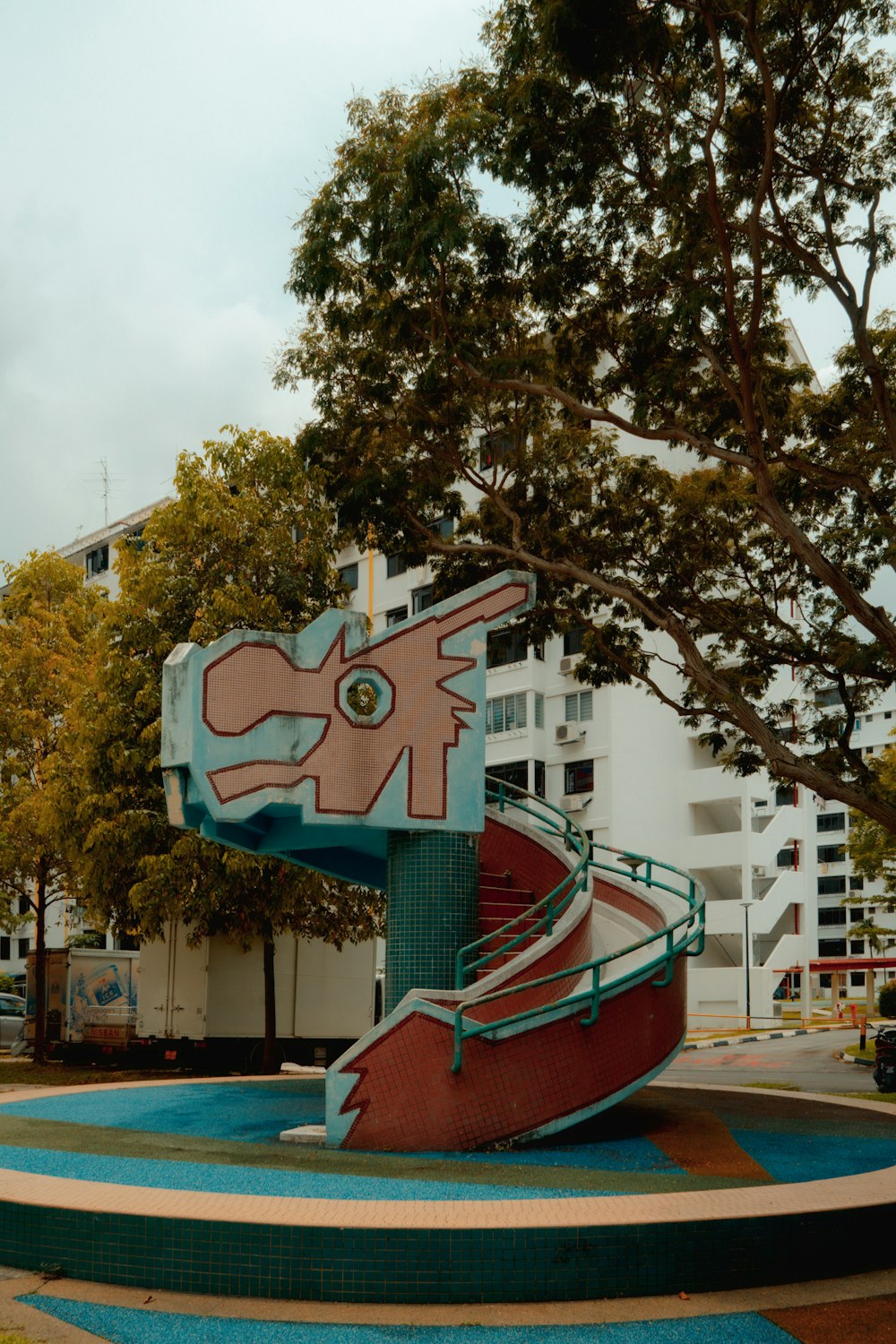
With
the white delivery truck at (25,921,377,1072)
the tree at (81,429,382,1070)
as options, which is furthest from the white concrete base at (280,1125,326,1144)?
the white delivery truck at (25,921,377,1072)

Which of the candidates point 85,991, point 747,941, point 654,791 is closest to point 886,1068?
point 85,991

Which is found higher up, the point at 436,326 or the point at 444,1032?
the point at 436,326

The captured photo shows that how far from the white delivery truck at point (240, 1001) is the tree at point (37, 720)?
10.8 ft

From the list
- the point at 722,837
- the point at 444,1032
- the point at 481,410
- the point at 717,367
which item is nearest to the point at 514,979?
the point at 444,1032

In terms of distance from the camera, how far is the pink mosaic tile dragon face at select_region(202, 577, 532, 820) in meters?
12.1

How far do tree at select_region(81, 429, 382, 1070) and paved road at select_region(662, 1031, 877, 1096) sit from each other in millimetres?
8399

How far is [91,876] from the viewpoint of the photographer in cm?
2473

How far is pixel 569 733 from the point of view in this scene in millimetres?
44438

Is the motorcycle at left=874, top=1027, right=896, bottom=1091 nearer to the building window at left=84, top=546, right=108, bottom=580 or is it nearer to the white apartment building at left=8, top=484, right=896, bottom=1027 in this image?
the white apartment building at left=8, top=484, right=896, bottom=1027

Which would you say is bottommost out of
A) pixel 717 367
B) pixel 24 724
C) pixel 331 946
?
pixel 331 946

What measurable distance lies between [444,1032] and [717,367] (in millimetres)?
8849

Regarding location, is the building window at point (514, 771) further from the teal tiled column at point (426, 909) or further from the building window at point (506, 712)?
the teal tiled column at point (426, 909)

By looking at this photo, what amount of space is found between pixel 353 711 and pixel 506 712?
34075 millimetres

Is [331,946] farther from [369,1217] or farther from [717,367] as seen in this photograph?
[369,1217]
